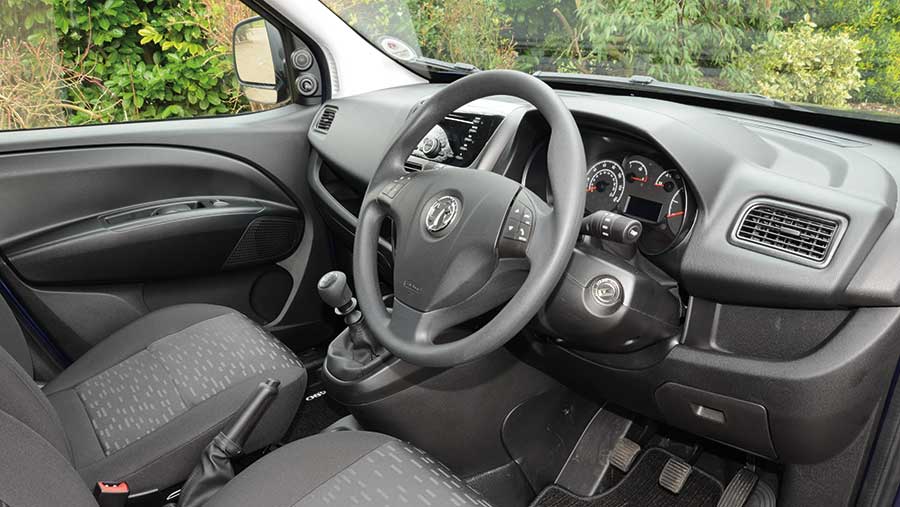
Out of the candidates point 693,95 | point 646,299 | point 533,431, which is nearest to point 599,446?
point 533,431

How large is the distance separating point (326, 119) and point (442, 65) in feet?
1.33

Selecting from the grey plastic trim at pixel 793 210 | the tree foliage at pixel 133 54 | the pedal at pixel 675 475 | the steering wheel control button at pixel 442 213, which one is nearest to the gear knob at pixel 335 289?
the steering wheel control button at pixel 442 213

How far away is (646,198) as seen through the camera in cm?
140

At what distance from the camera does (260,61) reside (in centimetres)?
229

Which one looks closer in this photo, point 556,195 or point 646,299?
point 556,195

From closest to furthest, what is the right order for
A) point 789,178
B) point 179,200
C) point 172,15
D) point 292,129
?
point 789,178 < point 179,200 < point 292,129 < point 172,15

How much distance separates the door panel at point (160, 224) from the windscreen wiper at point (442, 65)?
0.41m

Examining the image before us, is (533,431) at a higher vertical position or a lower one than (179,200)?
lower

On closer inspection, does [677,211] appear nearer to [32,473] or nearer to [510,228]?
[510,228]

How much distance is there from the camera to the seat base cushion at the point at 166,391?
1350 mm

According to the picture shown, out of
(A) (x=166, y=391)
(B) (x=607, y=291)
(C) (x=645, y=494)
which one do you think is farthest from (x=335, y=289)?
(C) (x=645, y=494)

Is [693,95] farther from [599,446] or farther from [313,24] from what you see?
[313,24]

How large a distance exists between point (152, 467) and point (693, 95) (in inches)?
56.0

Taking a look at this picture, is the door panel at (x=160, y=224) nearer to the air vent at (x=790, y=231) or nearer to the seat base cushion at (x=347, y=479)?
the seat base cushion at (x=347, y=479)
